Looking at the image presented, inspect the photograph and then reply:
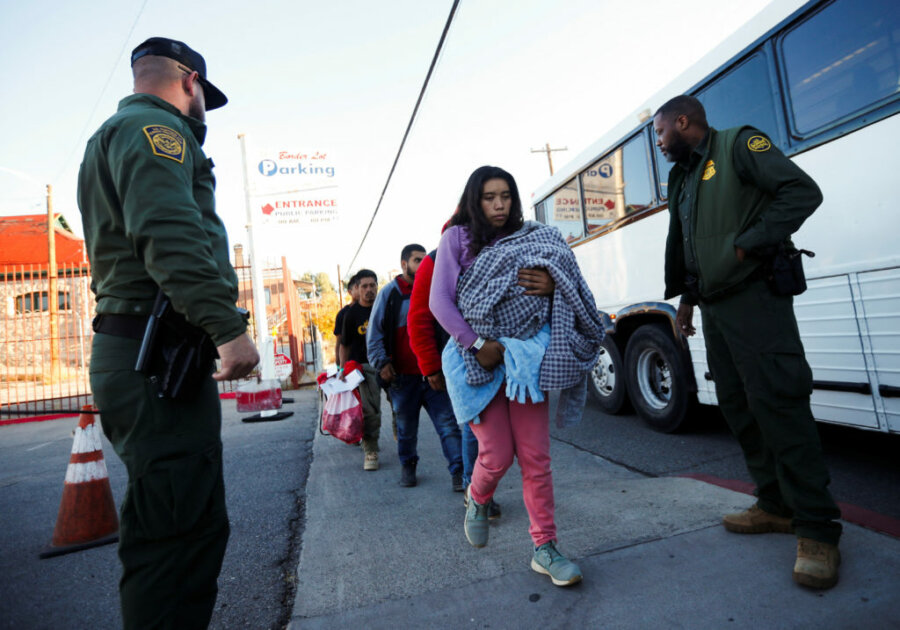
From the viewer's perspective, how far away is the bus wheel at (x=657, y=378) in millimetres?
4738

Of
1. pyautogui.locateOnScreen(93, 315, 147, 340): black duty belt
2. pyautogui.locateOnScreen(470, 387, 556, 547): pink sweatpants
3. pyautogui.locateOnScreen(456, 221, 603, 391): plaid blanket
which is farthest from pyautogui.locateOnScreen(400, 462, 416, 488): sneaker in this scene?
pyautogui.locateOnScreen(93, 315, 147, 340): black duty belt

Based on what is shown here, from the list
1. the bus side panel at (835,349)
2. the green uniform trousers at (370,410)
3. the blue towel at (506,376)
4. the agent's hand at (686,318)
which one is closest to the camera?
the blue towel at (506,376)

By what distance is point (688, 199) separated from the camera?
252cm

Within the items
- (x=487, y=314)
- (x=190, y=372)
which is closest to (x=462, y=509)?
(x=487, y=314)

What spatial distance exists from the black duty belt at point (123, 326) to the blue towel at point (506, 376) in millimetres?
1236

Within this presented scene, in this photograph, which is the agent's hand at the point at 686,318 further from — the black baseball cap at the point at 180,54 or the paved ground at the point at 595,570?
the black baseball cap at the point at 180,54

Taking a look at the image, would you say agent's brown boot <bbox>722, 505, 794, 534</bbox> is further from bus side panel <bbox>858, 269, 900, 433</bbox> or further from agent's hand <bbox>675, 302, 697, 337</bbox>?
bus side panel <bbox>858, 269, 900, 433</bbox>

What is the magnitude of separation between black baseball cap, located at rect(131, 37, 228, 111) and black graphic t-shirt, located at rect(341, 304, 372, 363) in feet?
10.9

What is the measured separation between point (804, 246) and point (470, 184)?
2.29m

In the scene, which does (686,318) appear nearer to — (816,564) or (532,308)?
(532,308)

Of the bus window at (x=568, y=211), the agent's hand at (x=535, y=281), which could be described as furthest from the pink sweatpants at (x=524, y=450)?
the bus window at (x=568, y=211)

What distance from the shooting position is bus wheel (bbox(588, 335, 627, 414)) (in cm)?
575

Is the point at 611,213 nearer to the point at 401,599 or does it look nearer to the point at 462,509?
the point at 462,509

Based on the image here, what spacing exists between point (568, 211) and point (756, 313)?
4.66 m
